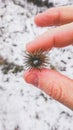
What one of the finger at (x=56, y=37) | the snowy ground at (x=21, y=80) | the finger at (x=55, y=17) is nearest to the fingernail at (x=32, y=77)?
the finger at (x=56, y=37)

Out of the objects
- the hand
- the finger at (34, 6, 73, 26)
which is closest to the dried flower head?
the hand

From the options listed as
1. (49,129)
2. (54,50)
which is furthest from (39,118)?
(54,50)

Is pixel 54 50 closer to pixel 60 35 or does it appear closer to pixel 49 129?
pixel 49 129

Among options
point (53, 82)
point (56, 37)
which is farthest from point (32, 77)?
point (56, 37)

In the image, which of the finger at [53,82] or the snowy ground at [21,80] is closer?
the finger at [53,82]

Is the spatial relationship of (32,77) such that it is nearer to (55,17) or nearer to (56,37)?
(56,37)

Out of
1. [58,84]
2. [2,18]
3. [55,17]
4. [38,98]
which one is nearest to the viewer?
[58,84]

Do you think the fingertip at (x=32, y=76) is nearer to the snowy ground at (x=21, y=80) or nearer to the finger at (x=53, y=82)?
the finger at (x=53, y=82)
